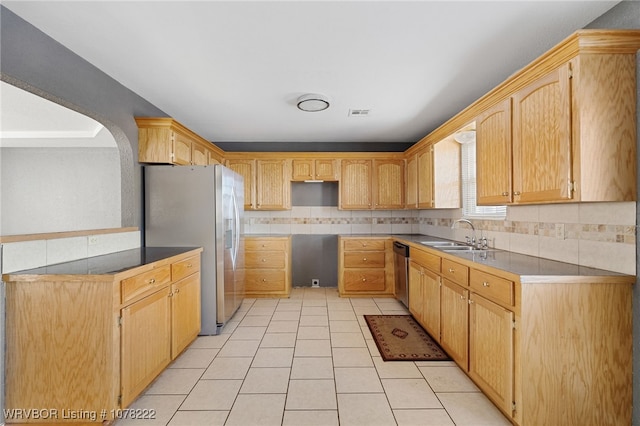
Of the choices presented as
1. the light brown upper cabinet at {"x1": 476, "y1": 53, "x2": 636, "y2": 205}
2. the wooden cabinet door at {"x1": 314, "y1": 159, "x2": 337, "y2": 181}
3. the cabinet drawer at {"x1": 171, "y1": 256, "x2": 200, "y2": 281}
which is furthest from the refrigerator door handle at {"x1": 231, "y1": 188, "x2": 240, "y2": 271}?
the light brown upper cabinet at {"x1": 476, "y1": 53, "x2": 636, "y2": 205}

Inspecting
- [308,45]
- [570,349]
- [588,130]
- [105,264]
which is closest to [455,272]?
[570,349]

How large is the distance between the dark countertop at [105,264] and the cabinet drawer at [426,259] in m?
2.30

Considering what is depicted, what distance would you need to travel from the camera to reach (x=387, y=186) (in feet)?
15.5

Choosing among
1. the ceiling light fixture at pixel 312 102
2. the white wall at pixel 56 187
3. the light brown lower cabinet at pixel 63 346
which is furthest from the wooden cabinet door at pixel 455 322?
the white wall at pixel 56 187

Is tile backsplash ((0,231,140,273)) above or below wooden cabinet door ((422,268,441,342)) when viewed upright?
above

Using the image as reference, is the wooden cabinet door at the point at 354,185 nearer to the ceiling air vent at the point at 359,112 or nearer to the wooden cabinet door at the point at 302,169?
the wooden cabinet door at the point at 302,169

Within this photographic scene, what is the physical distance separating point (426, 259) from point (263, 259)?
2.33m

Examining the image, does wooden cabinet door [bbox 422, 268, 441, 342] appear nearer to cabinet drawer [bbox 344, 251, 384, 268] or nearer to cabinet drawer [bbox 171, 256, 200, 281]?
cabinet drawer [bbox 344, 251, 384, 268]

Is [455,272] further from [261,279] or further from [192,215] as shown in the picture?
[261,279]

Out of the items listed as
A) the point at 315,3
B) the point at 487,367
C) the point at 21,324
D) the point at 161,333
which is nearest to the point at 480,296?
the point at 487,367

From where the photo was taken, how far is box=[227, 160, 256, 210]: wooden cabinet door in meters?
4.67

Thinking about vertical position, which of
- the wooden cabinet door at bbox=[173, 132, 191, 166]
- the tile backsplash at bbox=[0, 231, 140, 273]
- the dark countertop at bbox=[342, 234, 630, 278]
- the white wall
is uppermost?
the wooden cabinet door at bbox=[173, 132, 191, 166]

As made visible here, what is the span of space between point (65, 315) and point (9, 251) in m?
0.49

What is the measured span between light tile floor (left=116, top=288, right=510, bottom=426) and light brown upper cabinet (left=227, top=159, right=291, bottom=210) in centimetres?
200
